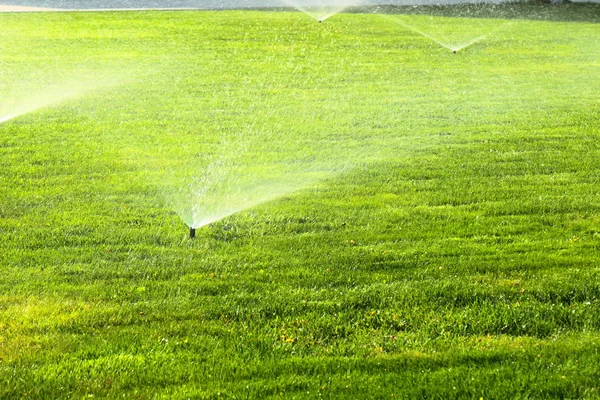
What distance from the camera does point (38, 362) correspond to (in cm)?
402

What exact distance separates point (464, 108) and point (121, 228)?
623cm

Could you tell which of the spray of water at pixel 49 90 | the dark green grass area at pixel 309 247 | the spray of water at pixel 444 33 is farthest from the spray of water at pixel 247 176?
the spray of water at pixel 444 33

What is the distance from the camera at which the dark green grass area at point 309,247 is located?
3.99m

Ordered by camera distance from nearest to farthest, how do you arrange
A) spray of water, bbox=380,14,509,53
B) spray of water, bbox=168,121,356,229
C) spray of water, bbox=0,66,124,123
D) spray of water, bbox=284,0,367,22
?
spray of water, bbox=168,121,356,229 < spray of water, bbox=0,66,124,123 < spray of water, bbox=380,14,509,53 < spray of water, bbox=284,0,367,22

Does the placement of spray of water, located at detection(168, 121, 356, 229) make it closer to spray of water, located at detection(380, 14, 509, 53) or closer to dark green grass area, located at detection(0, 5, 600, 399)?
dark green grass area, located at detection(0, 5, 600, 399)

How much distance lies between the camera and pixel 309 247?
5.69 m

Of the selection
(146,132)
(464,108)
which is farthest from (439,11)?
(146,132)

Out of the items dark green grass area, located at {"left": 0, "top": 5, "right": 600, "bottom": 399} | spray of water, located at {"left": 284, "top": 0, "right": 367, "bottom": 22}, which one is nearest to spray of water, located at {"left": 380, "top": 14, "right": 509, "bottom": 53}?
spray of water, located at {"left": 284, "top": 0, "right": 367, "bottom": 22}

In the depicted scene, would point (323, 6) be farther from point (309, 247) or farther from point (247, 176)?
point (309, 247)

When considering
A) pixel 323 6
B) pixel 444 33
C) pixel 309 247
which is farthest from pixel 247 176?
pixel 323 6

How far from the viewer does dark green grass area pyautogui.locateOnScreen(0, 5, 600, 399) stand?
13.1 ft

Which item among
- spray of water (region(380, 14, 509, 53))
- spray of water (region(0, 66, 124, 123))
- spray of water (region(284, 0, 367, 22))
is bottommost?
spray of water (region(0, 66, 124, 123))

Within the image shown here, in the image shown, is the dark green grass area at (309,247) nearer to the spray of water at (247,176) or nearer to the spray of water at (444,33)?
the spray of water at (247,176)

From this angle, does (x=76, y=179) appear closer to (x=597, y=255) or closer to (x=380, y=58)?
(x=597, y=255)
